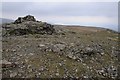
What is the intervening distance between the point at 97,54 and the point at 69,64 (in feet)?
11.2

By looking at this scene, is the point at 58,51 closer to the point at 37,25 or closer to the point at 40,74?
the point at 40,74

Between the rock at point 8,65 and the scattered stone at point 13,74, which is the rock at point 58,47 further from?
the scattered stone at point 13,74

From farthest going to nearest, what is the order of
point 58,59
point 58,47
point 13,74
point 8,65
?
point 58,47, point 58,59, point 8,65, point 13,74

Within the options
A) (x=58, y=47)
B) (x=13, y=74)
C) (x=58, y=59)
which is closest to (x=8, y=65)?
(x=13, y=74)

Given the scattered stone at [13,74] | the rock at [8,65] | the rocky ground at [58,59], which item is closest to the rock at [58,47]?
the rocky ground at [58,59]

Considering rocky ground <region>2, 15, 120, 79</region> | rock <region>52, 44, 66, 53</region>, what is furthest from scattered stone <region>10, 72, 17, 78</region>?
rock <region>52, 44, 66, 53</region>

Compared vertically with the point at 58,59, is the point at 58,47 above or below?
above

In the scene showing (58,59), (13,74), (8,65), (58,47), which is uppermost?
(58,47)

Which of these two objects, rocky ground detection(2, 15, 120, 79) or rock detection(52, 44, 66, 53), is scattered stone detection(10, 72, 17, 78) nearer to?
rocky ground detection(2, 15, 120, 79)

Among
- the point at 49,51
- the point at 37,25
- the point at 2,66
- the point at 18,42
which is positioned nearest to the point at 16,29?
the point at 37,25

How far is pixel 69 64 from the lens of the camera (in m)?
16.9

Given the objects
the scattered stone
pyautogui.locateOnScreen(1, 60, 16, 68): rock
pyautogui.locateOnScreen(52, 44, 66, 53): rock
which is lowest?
the scattered stone

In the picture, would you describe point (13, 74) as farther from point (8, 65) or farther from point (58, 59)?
point (58, 59)

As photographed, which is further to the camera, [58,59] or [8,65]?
[58,59]
